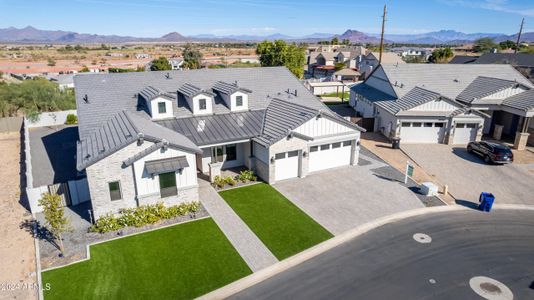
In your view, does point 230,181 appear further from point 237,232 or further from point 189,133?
point 237,232

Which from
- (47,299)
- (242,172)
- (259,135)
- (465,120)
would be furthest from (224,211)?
(465,120)

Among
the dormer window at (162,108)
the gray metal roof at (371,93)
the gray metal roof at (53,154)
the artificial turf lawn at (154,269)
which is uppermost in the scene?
the dormer window at (162,108)

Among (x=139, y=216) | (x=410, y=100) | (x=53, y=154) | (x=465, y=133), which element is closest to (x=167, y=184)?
(x=139, y=216)

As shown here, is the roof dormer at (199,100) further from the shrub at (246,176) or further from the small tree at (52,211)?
the small tree at (52,211)

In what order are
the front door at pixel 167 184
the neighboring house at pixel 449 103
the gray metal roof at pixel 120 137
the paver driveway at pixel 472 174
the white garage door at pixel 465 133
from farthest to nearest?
1. the white garage door at pixel 465 133
2. the neighboring house at pixel 449 103
3. the paver driveway at pixel 472 174
4. the front door at pixel 167 184
5. the gray metal roof at pixel 120 137

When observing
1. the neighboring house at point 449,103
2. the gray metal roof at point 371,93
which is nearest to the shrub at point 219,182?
the neighboring house at point 449,103

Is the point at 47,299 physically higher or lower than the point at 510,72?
lower

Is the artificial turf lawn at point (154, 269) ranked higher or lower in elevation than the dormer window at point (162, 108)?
lower

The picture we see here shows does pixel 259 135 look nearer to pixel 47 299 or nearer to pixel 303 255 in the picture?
pixel 303 255
